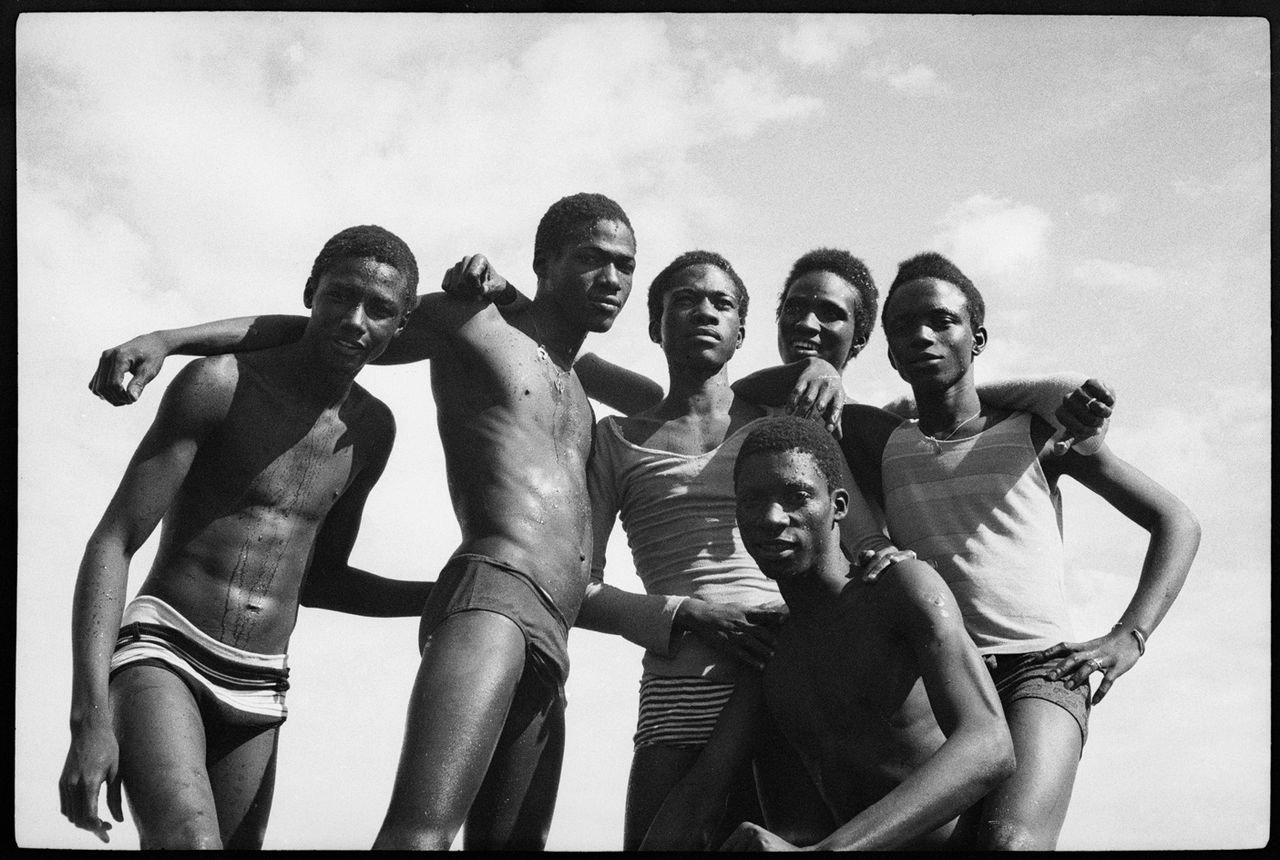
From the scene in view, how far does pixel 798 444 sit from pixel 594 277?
117 cm

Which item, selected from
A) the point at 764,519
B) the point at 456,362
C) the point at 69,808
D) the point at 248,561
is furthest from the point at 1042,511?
the point at 69,808

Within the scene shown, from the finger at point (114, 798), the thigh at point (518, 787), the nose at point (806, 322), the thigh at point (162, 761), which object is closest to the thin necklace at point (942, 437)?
the nose at point (806, 322)

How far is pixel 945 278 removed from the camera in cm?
670

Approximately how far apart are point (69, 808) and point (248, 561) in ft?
3.55

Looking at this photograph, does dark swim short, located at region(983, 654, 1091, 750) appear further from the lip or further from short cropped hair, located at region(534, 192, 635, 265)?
short cropped hair, located at region(534, 192, 635, 265)

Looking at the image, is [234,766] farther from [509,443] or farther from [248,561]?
[509,443]

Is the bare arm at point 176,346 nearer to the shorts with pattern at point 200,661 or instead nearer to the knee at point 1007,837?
the shorts with pattern at point 200,661

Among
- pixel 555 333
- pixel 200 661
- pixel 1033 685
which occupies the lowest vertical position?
pixel 1033 685

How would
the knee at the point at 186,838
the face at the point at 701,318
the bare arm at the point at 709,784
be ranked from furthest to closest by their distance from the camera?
the face at the point at 701,318, the bare arm at the point at 709,784, the knee at the point at 186,838

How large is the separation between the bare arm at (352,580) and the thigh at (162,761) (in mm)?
837

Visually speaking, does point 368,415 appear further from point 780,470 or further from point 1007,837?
point 1007,837

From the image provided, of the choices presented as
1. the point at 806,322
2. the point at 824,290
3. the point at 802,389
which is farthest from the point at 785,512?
the point at 824,290

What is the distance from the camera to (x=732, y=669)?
6.23 m

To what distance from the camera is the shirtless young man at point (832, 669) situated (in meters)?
5.61
